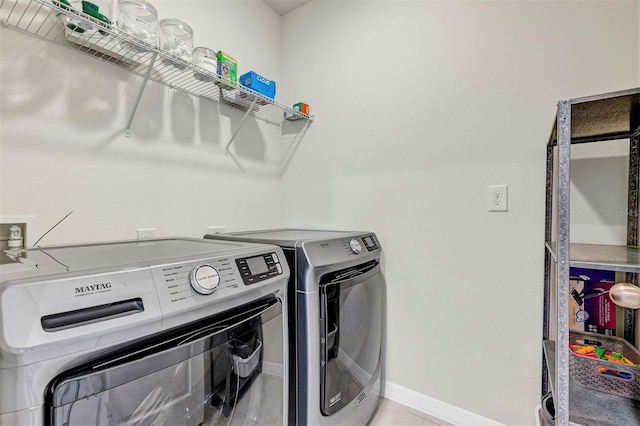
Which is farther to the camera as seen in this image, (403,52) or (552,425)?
(403,52)

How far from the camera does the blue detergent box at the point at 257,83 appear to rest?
1.62 metres

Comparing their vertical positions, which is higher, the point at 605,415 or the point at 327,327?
the point at 327,327

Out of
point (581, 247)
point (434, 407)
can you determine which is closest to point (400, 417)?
point (434, 407)

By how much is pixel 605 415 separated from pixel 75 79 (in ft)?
7.16

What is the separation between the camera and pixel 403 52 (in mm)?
1705

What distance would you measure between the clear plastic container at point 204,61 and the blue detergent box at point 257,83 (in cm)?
22

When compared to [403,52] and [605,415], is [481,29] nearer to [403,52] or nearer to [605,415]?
[403,52]

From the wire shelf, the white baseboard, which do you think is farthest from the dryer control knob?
the white baseboard

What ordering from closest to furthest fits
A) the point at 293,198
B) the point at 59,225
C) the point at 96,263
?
1. the point at 96,263
2. the point at 59,225
3. the point at 293,198

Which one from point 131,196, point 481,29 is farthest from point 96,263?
point 481,29

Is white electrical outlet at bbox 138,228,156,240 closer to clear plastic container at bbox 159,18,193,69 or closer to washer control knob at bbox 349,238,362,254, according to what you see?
clear plastic container at bbox 159,18,193,69

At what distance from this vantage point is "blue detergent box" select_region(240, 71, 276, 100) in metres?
1.62

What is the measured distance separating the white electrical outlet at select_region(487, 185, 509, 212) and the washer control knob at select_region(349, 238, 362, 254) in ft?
2.13

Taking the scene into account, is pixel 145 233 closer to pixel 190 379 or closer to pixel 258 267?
pixel 258 267
